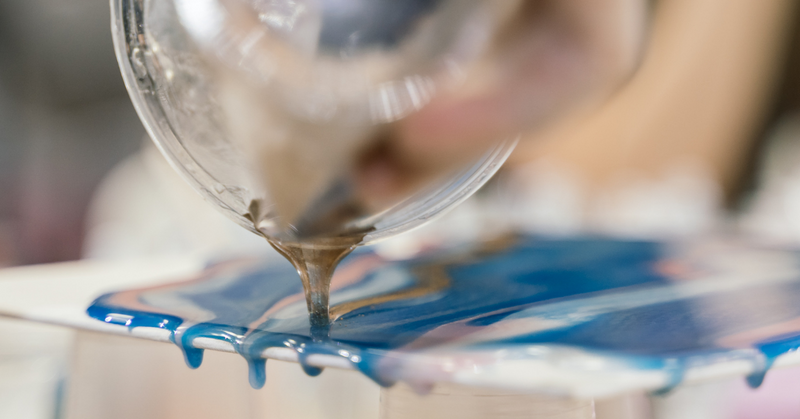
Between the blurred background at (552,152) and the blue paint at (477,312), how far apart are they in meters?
0.24

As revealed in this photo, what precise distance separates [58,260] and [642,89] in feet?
3.70

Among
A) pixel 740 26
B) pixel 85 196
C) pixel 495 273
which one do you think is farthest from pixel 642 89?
pixel 85 196

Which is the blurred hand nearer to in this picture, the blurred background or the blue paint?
the blue paint

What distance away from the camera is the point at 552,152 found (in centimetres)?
124

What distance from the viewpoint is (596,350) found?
0.20 metres

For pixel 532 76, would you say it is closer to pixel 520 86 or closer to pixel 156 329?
pixel 520 86

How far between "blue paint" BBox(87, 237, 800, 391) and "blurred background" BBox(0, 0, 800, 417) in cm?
24

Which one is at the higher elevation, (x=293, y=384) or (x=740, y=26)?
(x=740, y=26)

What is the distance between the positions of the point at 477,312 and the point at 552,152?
3.36 ft

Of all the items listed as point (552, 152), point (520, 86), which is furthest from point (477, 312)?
point (552, 152)

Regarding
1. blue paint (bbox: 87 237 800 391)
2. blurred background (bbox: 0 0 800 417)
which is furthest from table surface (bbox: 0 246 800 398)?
blurred background (bbox: 0 0 800 417)

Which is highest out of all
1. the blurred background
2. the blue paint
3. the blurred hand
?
the blurred background

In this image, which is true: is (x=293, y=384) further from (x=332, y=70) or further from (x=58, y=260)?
(x=58, y=260)

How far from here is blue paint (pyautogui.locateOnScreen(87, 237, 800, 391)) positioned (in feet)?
0.68
